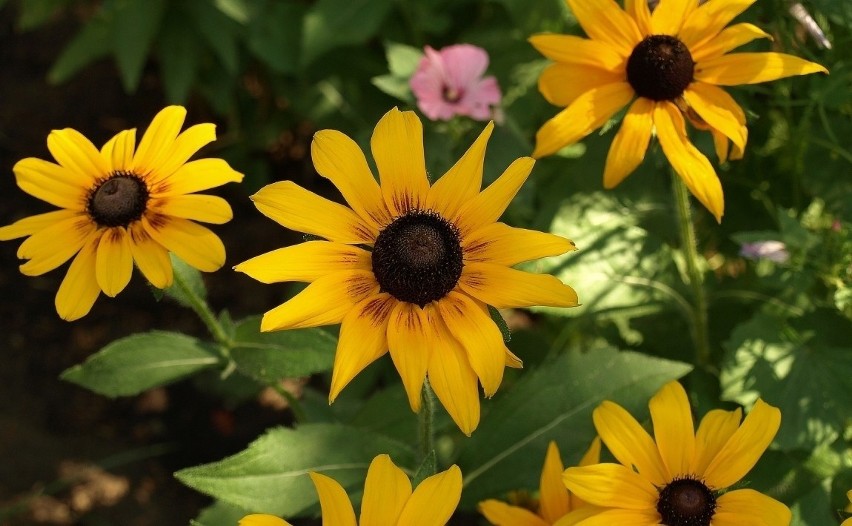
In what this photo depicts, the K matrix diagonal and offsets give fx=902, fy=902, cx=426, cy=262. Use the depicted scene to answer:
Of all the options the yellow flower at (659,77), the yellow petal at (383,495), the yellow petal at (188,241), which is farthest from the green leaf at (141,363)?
the yellow flower at (659,77)

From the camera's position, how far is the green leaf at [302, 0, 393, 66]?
229 cm

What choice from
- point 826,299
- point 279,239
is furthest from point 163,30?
point 826,299

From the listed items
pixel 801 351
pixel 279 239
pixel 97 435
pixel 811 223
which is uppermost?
pixel 811 223

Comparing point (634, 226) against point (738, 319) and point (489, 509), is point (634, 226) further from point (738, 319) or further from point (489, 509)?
point (489, 509)

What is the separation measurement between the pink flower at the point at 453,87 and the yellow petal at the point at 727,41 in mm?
494

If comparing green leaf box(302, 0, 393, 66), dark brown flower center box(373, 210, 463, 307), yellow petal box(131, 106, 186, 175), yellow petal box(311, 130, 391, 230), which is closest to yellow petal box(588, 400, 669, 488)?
dark brown flower center box(373, 210, 463, 307)

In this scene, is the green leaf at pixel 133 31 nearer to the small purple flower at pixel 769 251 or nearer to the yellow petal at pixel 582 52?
the yellow petal at pixel 582 52

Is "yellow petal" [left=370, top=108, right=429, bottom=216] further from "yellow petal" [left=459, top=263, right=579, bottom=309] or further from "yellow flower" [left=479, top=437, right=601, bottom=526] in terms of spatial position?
"yellow flower" [left=479, top=437, right=601, bottom=526]

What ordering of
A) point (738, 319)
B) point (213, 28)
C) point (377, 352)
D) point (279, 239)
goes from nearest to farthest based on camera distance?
point (377, 352) < point (738, 319) < point (213, 28) < point (279, 239)

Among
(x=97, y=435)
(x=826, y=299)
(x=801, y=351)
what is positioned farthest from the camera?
(x=97, y=435)

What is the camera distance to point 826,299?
6.02 ft

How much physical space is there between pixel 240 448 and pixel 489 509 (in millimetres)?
1397

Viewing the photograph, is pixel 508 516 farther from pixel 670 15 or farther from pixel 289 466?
pixel 670 15

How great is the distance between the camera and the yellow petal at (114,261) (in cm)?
126
